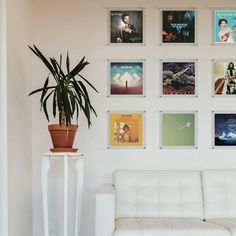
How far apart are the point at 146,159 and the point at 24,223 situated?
1339mm

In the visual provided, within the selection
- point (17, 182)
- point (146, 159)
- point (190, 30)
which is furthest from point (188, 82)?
point (17, 182)

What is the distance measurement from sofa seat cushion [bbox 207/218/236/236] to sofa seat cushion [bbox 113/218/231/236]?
47mm

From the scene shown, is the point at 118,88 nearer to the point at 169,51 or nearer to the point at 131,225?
the point at 169,51

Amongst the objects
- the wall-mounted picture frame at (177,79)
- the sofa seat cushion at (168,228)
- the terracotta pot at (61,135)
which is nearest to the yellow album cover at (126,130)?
the wall-mounted picture frame at (177,79)

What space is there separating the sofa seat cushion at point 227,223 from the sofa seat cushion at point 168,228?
0.16 feet

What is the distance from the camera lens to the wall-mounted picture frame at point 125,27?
4254 millimetres

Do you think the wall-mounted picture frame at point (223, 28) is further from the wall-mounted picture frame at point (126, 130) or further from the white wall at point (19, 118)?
the white wall at point (19, 118)

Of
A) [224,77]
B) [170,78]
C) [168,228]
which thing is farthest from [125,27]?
[168,228]

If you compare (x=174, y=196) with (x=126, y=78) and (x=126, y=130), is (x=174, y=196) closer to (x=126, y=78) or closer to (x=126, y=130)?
(x=126, y=130)

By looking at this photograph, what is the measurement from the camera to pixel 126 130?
4230 mm

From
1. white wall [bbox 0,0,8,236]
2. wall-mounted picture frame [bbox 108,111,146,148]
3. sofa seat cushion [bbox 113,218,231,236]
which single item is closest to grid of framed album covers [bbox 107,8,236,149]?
wall-mounted picture frame [bbox 108,111,146,148]

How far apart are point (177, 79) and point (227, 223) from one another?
5.01 feet

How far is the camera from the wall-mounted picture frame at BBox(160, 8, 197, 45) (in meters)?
4.26

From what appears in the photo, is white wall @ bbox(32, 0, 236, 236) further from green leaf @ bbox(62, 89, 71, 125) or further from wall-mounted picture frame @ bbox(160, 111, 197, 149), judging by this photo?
green leaf @ bbox(62, 89, 71, 125)
